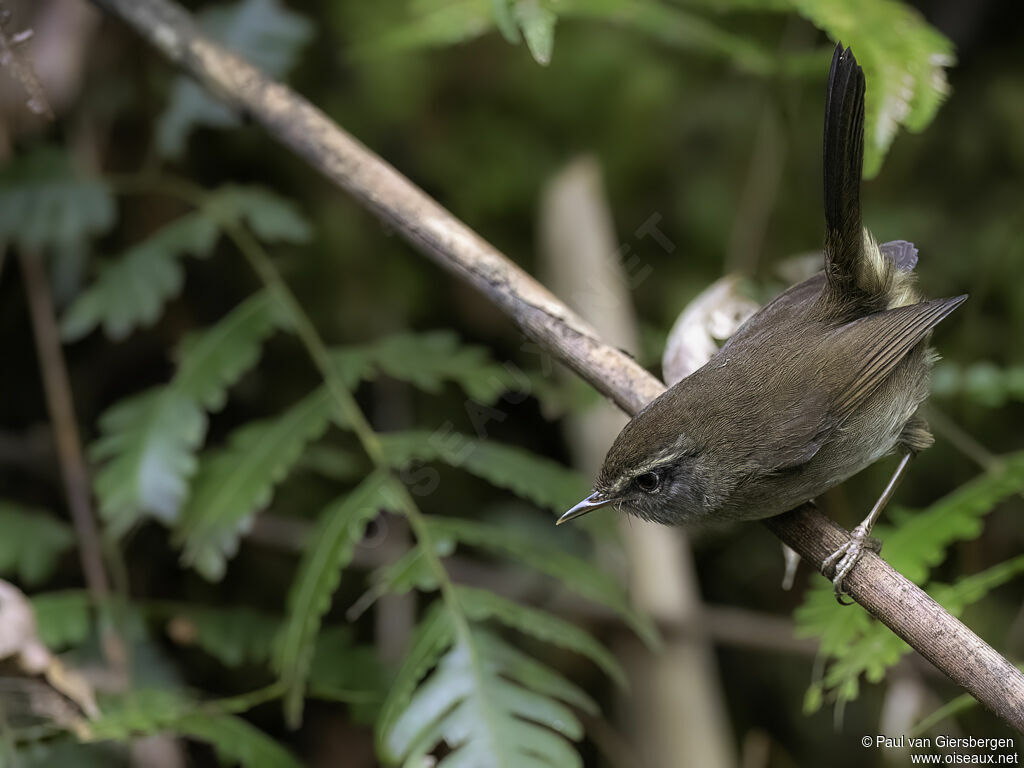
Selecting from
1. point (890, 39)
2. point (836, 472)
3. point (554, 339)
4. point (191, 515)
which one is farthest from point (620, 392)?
point (191, 515)

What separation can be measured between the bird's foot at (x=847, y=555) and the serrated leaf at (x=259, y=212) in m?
1.81

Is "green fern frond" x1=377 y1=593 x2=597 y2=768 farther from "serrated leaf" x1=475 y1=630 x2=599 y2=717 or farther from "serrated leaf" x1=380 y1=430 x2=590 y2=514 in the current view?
"serrated leaf" x1=380 y1=430 x2=590 y2=514

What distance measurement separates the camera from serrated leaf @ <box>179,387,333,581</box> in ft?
7.82

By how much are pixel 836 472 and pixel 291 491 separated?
88.7 inches

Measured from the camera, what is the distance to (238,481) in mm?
2455

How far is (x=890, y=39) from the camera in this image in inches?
88.6

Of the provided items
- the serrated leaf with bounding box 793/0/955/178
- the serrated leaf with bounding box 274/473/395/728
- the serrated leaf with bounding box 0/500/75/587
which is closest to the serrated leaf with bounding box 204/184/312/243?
the serrated leaf with bounding box 274/473/395/728

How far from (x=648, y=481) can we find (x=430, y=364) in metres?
0.96

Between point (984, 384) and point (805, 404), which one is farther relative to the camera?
point (984, 384)

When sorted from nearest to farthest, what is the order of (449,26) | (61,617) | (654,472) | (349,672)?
(654,472)
(61,617)
(349,672)
(449,26)

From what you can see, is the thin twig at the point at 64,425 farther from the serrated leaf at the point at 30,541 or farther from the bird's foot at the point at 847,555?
the bird's foot at the point at 847,555

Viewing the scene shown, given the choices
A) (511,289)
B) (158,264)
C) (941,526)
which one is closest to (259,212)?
(158,264)

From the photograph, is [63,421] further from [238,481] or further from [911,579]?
[911,579]

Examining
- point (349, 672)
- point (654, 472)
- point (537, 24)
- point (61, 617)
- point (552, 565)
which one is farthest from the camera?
point (349, 672)
